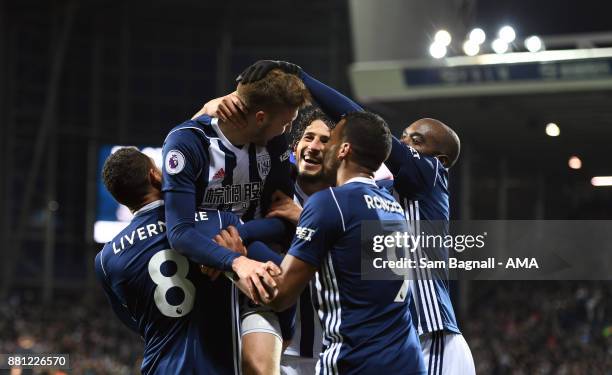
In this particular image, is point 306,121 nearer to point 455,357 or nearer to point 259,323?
point 259,323

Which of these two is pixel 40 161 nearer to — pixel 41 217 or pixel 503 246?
pixel 41 217

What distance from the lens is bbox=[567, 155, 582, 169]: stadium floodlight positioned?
24000mm

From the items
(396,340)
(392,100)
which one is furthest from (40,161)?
(396,340)

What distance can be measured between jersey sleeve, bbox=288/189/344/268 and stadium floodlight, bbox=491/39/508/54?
52.0 feet

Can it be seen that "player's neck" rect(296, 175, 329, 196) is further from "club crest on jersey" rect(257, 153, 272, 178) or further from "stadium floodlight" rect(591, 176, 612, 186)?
"stadium floodlight" rect(591, 176, 612, 186)

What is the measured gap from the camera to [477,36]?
19.0 meters

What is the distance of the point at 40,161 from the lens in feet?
101

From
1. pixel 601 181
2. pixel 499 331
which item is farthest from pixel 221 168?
pixel 601 181

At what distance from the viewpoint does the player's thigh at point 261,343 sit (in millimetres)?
4398

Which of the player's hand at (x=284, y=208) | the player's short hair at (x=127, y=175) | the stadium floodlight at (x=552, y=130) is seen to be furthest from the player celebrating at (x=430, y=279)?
the stadium floodlight at (x=552, y=130)

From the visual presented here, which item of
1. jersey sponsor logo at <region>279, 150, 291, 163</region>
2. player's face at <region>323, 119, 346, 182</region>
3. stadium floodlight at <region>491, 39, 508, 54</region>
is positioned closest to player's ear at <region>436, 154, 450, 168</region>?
jersey sponsor logo at <region>279, 150, 291, 163</region>

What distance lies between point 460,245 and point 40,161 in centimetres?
2702

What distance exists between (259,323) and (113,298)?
80cm

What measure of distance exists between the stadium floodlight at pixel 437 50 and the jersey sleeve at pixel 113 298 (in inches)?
601
